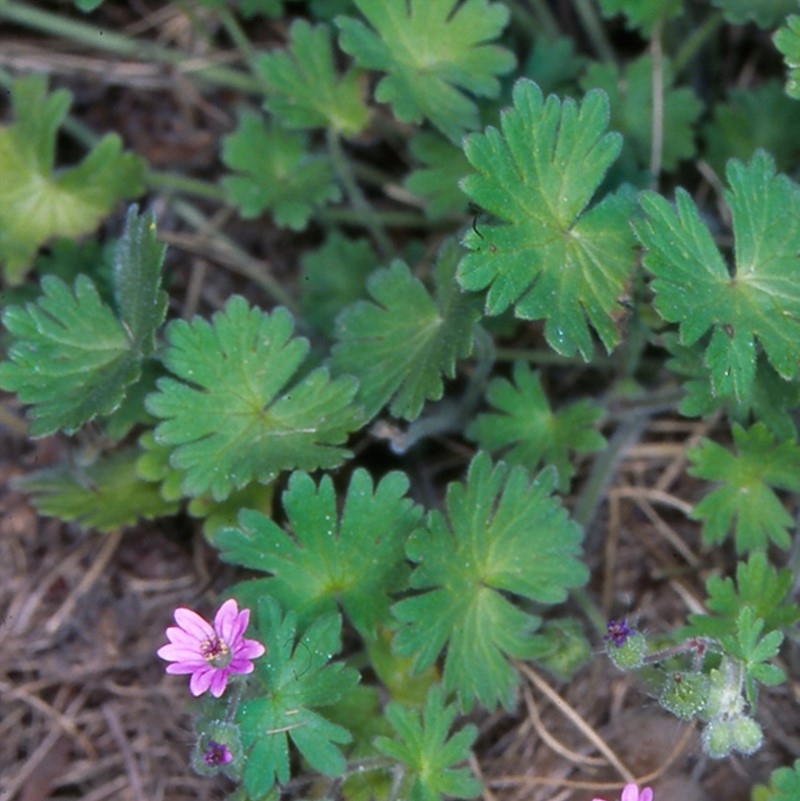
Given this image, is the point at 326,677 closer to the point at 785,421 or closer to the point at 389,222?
the point at 785,421

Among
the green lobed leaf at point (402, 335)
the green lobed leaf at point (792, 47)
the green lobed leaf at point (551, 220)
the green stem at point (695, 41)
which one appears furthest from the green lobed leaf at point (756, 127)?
the green lobed leaf at point (402, 335)

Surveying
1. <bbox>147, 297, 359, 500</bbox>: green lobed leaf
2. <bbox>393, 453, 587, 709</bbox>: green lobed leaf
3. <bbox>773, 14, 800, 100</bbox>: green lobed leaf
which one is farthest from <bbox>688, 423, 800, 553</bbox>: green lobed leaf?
<bbox>147, 297, 359, 500</bbox>: green lobed leaf

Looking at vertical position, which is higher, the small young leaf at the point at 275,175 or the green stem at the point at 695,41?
Answer: the green stem at the point at 695,41

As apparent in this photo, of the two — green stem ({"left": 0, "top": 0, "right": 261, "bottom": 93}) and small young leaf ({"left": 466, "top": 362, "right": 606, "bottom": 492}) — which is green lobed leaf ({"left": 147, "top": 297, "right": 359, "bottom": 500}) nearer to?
small young leaf ({"left": 466, "top": 362, "right": 606, "bottom": 492})

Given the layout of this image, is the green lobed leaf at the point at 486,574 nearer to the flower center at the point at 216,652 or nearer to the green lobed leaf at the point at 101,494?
the flower center at the point at 216,652

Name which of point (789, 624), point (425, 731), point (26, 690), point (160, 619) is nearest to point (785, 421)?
point (789, 624)
